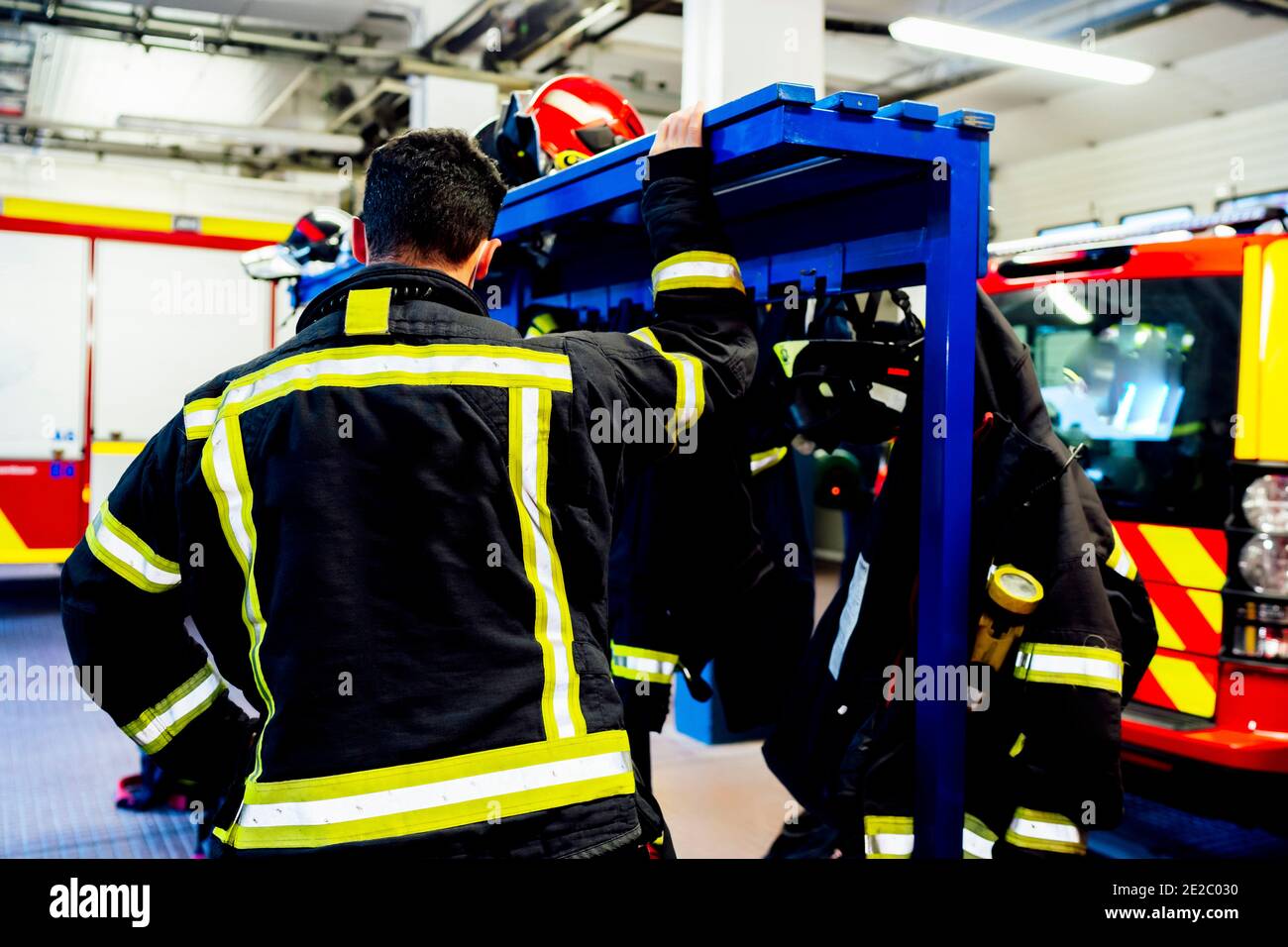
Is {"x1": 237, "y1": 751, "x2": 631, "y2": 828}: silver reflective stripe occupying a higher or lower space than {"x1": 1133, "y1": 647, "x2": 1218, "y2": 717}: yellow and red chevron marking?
higher

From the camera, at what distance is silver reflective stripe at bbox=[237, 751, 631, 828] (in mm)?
1506

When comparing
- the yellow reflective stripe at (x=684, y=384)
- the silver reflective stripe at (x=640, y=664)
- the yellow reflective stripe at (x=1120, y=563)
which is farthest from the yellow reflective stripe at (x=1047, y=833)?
the silver reflective stripe at (x=640, y=664)

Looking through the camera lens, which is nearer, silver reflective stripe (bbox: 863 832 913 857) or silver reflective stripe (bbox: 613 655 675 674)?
silver reflective stripe (bbox: 863 832 913 857)

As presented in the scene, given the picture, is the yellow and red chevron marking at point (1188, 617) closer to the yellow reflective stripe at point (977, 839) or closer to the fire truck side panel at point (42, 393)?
the yellow reflective stripe at point (977, 839)

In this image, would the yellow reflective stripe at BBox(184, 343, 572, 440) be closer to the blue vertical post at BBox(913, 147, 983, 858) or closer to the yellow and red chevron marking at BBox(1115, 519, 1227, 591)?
the blue vertical post at BBox(913, 147, 983, 858)

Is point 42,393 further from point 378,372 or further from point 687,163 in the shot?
point 378,372

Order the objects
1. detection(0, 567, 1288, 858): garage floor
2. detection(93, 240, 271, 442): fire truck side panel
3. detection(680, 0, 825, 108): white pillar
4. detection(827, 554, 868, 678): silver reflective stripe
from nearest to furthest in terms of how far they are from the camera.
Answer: detection(827, 554, 868, 678): silver reflective stripe < detection(0, 567, 1288, 858): garage floor < detection(680, 0, 825, 108): white pillar < detection(93, 240, 271, 442): fire truck side panel

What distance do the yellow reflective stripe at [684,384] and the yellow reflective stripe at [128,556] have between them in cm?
86

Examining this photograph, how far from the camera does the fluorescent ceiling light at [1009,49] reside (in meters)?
7.61

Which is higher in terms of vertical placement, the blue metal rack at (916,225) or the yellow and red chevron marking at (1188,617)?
the blue metal rack at (916,225)

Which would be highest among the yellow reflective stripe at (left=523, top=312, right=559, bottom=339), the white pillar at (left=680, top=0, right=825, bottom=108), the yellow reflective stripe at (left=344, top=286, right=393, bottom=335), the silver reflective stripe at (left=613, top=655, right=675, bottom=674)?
the white pillar at (left=680, top=0, right=825, bottom=108)

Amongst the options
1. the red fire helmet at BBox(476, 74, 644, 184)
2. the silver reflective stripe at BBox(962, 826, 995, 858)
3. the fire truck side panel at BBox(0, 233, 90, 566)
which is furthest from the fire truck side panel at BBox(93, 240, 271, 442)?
the silver reflective stripe at BBox(962, 826, 995, 858)

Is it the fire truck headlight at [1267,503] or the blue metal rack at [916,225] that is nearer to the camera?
the blue metal rack at [916,225]

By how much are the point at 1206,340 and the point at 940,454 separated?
205 cm
